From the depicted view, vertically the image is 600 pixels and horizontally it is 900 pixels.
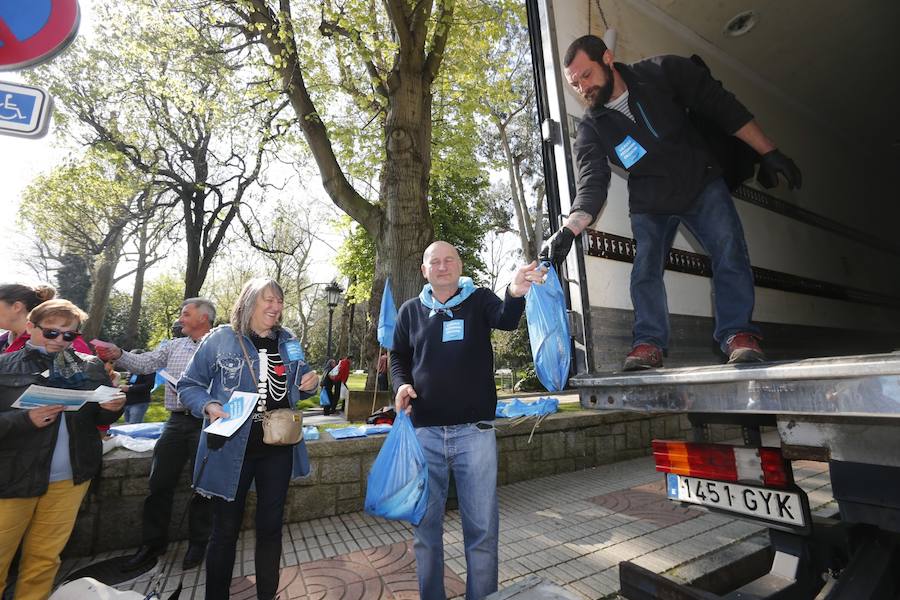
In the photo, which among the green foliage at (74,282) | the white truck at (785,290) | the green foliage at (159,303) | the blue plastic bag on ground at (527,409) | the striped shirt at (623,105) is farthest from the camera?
the green foliage at (159,303)

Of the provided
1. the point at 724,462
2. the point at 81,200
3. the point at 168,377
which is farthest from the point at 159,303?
the point at 724,462

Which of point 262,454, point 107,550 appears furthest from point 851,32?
point 107,550

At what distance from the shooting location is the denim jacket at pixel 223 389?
2.25m

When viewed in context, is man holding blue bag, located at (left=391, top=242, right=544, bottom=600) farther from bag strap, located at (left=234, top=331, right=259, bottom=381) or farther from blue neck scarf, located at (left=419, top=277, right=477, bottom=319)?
bag strap, located at (left=234, top=331, right=259, bottom=381)

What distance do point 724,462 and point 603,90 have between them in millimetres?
1976

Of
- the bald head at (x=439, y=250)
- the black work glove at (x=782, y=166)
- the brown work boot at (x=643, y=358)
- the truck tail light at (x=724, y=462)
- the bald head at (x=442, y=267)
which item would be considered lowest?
the truck tail light at (x=724, y=462)

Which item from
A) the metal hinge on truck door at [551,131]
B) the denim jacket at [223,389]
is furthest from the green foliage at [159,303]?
the metal hinge on truck door at [551,131]

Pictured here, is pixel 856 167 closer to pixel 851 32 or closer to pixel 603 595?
pixel 851 32

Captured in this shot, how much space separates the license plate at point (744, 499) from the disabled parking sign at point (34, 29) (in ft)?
14.3

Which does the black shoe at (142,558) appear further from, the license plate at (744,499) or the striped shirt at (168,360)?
the license plate at (744,499)

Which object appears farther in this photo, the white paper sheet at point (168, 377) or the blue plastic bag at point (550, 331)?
the white paper sheet at point (168, 377)

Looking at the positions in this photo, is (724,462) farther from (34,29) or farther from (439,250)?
(34,29)

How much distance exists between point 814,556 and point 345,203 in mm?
6871

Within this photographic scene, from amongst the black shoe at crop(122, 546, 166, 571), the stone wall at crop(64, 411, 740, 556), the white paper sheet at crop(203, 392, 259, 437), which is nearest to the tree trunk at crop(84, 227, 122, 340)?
the stone wall at crop(64, 411, 740, 556)
